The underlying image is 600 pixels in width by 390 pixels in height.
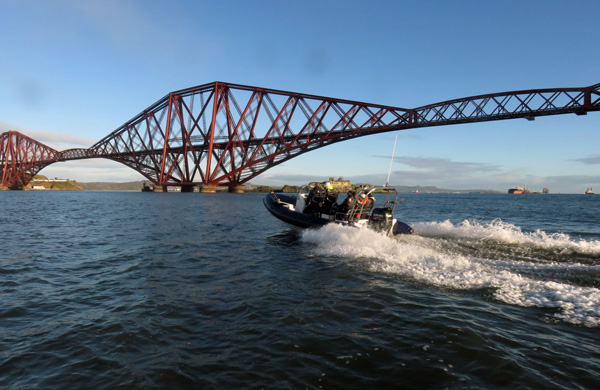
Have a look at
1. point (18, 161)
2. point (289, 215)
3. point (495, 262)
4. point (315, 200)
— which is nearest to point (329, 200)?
point (315, 200)

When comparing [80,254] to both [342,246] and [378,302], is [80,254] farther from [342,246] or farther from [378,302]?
[378,302]

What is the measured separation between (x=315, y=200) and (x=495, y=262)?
714cm

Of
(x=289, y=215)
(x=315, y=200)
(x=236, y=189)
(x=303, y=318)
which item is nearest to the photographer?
(x=303, y=318)

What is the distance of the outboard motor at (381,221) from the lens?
1171 cm

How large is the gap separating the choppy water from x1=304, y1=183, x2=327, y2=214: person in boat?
12.3 feet

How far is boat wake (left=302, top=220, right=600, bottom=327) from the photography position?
5754mm

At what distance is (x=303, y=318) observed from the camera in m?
5.04

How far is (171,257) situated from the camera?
935 centimetres

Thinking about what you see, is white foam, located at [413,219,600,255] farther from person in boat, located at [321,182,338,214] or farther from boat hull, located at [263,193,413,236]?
person in boat, located at [321,182,338,214]

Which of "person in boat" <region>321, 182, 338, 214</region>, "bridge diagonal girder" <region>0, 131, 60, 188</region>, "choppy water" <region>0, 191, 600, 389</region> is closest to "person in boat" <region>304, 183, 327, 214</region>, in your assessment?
"person in boat" <region>321, 182, 338, 214</region>

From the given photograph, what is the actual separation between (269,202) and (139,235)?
241 inches

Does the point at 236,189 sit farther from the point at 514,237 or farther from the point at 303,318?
the point at 303,318

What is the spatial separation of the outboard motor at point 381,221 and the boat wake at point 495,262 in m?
0.65

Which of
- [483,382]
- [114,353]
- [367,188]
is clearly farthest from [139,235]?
[483,382]
